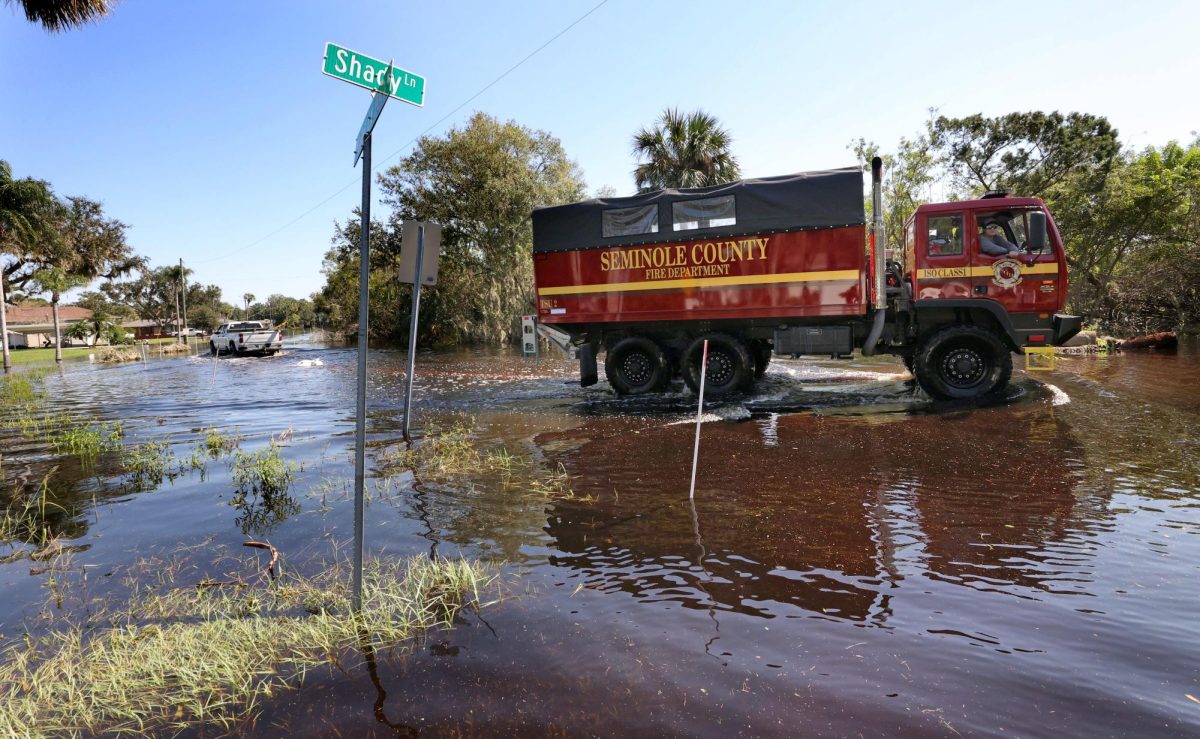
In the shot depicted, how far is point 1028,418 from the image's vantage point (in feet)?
28.6

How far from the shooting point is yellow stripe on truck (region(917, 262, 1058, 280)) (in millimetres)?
9742

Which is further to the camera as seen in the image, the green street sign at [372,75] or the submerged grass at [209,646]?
the green street sign at [372,75]

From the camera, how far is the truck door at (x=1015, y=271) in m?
9.73

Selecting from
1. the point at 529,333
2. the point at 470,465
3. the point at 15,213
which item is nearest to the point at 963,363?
the point at 529,333

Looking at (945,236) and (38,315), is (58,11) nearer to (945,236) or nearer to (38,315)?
(945,236)

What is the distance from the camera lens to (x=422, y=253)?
6730 mm

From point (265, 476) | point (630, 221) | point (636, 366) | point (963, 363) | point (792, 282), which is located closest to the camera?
point (265, 476)

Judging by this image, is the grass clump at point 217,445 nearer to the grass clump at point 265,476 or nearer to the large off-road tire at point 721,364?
the grass clump at point 265,476

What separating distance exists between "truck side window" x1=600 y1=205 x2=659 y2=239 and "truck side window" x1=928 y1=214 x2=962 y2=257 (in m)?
4.62

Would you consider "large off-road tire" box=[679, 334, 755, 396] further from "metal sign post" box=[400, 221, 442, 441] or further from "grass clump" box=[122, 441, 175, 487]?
"grass clump" box=[122, 441, 175, 487]

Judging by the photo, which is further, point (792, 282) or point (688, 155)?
point (688, 155)

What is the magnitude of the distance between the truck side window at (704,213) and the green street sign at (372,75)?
835 centimetres

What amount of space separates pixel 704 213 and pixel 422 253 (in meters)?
6.03

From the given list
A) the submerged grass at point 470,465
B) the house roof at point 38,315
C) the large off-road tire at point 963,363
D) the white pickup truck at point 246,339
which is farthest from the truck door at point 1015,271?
the house roof at point 38,315
